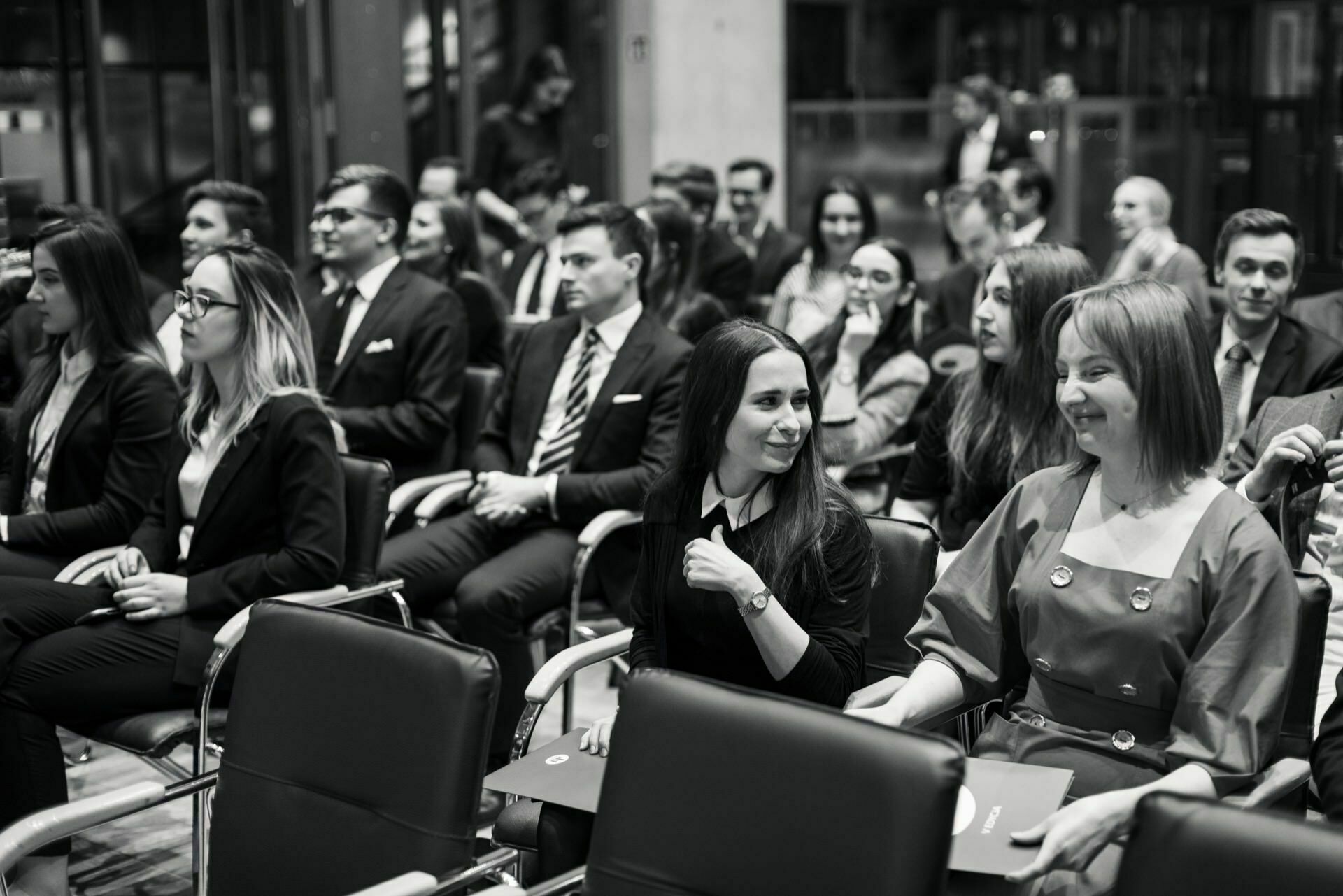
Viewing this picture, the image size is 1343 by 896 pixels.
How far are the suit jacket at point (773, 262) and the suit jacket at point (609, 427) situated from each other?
97.1 inches

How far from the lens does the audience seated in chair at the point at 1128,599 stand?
6.70 ft

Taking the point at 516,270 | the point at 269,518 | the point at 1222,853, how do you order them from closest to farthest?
the point at 1222,853, the point at 269,518, the point at 516,270

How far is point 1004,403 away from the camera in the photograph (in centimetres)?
330

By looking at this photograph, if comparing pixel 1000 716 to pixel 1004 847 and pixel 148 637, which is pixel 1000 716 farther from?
pixel 148 637

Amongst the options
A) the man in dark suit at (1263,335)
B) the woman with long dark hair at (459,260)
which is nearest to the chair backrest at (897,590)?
the man in dark suit at (1263,335)

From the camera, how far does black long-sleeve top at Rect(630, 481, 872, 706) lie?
2461mm

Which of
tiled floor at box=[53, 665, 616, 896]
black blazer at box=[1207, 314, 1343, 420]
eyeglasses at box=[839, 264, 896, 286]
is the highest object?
eyeglasses at box=[839, 264, 896, 286]

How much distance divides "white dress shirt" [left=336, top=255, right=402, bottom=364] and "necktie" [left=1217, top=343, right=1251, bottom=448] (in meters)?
2.50

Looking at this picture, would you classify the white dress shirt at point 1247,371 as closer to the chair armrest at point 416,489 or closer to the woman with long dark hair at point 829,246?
the woman with long dark hair at point 829,246

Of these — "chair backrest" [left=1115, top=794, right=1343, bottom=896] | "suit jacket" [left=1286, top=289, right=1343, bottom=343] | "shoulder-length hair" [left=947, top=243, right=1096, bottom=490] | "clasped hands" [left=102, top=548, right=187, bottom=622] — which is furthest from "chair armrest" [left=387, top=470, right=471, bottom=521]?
"chair backrest" [left=1115, top=794, right=1343, bottom=896]

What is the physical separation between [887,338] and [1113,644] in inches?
94.8

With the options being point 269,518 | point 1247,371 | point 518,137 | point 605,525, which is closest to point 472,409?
point 605,525

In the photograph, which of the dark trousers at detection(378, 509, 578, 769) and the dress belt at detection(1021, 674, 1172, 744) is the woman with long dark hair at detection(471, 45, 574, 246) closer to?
the dark trousers at detection(378, 509, 578, 769)

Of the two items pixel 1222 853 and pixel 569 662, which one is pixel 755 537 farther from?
pixel 1222 853
